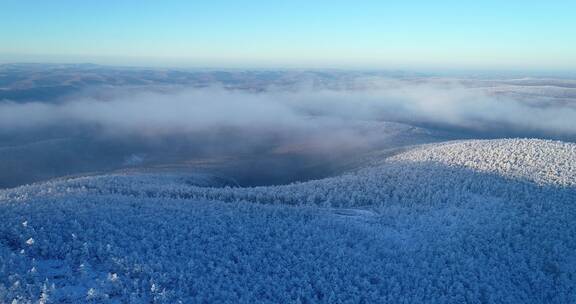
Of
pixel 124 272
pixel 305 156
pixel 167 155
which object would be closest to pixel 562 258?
pixel 124 272

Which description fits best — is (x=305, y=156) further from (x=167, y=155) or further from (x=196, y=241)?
(x=196, y=241)

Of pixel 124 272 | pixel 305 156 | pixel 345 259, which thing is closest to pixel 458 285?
pixel 345 259

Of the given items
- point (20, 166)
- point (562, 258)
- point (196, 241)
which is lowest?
point (20, 166)

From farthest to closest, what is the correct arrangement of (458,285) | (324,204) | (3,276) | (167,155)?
(167,155)
(324,204)
(458,285)
(3,276)

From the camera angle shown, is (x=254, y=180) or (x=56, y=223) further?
(x=254, y=180)

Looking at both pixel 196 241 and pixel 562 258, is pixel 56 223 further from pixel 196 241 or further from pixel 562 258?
pixel 562 258

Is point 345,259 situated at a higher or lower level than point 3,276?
lower

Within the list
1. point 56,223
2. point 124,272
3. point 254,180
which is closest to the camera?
point 124,272
